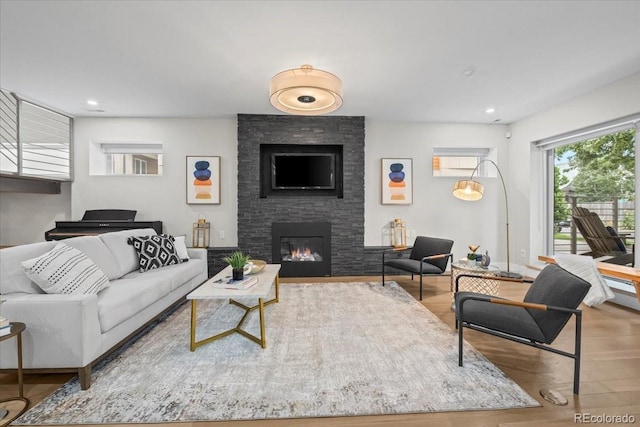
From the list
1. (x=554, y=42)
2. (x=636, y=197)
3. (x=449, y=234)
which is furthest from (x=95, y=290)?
(x=636, y=197)

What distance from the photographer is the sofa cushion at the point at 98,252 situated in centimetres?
279

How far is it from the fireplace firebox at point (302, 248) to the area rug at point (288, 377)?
73.7 inches

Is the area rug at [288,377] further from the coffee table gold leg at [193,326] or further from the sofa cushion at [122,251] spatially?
the sofa cushion at [122,251]

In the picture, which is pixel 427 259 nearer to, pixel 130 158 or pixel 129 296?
pixel 129 296

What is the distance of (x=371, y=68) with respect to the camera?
3.24 meters

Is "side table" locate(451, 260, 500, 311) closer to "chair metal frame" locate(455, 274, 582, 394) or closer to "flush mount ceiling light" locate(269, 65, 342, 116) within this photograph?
"chair metal frame" locate(455, 274, 582, 394)

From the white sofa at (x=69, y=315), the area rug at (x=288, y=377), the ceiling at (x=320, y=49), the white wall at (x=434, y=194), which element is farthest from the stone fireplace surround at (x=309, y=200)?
the white sofa at (x=69, y=315)

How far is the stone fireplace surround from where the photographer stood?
4.88m

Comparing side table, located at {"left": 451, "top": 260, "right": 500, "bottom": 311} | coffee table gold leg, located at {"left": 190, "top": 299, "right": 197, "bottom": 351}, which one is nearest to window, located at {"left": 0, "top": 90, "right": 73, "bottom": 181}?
coffee table gold leg, located at {"left": 190, "top": 299, "right": 197, "bottom": 351}

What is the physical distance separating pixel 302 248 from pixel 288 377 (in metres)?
3.07

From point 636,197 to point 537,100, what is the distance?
171 centimetres

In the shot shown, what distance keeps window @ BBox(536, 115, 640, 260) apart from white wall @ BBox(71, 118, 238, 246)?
5294 mm

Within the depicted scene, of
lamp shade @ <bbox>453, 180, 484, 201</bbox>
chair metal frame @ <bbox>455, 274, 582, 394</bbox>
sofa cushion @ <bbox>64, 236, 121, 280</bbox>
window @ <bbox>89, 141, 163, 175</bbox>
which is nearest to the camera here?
chair metal frame @ <bbox>455, 274, 582, 394</bbox>

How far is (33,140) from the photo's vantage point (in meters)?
4.44
